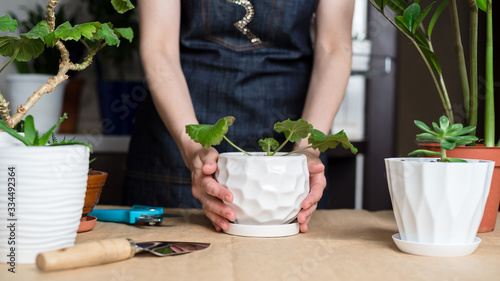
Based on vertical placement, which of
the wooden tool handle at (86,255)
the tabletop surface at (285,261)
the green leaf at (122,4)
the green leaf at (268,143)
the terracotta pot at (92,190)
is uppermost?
the green leaf at (122,4)

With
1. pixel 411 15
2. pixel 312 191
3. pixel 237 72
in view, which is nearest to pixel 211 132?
pixel 312 191

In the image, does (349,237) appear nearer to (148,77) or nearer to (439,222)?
(439,222)

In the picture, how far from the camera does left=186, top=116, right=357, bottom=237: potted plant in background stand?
66 centimetres

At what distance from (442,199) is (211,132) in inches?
11.1

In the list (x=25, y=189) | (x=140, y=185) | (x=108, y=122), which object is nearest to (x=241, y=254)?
(x=25, y=189)

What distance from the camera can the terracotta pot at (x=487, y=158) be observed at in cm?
73

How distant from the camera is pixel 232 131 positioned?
124cm

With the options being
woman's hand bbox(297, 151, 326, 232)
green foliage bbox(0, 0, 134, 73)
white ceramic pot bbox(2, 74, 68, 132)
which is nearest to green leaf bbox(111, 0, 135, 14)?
green foliage bbox(0, 0, 134, 73)

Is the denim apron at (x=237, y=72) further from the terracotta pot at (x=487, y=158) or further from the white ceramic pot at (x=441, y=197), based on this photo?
the white ceramic pot at (x=441, y=197)

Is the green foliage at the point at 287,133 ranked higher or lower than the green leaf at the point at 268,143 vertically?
higher

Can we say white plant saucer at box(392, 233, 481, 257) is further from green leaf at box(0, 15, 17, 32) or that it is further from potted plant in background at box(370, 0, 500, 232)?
green leaf at box(0, 15, 17, 32)

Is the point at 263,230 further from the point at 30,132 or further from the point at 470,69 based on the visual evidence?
the point at 470,69

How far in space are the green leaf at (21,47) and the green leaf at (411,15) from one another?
1.63 feet

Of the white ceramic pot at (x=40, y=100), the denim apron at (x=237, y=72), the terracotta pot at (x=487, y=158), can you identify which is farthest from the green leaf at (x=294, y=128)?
the white ceramic pot at (x=40, y=100)
